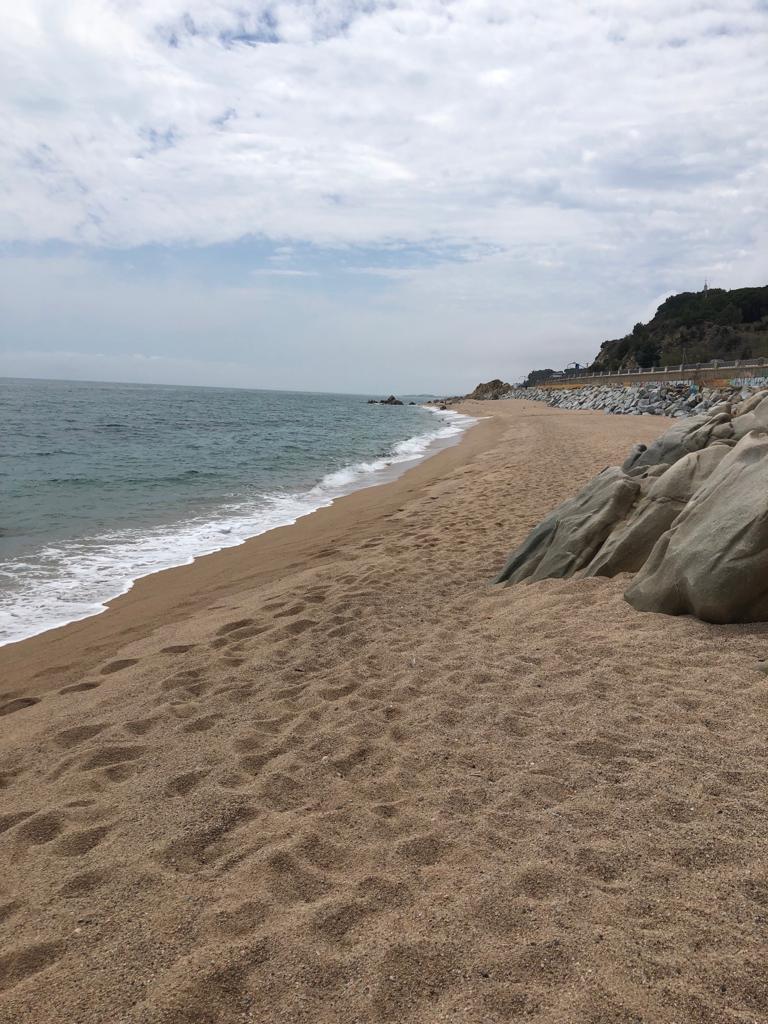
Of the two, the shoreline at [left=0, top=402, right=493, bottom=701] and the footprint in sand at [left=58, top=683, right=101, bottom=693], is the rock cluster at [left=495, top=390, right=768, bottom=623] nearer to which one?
the shoreline at [left=0, top=402, right=493, bottom=701]

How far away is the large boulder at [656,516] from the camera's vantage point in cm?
554

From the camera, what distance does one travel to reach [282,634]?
5125mm

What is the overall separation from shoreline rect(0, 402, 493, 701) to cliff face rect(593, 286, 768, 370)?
5028 cm

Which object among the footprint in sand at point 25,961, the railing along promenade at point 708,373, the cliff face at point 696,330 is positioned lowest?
the footprint in sand at point 25,961

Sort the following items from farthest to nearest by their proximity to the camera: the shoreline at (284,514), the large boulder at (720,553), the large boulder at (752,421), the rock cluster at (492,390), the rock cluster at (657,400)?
1. the rock cluster at (492,390)
2. the rock cluster at (657,400)
3. the shoreline at (284,514)
4. the large boulder at (752,421)
5. the large boulder at (720,553)

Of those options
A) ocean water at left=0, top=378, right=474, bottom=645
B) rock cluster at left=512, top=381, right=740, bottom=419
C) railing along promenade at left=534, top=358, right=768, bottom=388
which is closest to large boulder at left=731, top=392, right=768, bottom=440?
ocean water at left=0, top=378, right=474, bottom=645

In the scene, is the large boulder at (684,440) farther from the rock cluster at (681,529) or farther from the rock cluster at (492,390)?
the rock cluster at (492,390)

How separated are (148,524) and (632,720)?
950cm

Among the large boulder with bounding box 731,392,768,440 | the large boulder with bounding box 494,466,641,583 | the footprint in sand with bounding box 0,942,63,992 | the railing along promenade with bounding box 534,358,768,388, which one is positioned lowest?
the footprint in sand with bounding box 0,942,63,992

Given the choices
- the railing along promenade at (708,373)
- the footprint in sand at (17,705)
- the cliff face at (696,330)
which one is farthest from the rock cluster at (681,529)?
the cliff face at (696,330)

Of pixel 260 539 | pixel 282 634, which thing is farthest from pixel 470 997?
pixel 260 539

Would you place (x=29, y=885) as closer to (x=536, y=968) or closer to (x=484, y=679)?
(x=536, y=968)

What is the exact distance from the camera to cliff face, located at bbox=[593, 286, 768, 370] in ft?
192

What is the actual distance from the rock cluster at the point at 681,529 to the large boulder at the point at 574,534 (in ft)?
0.03
